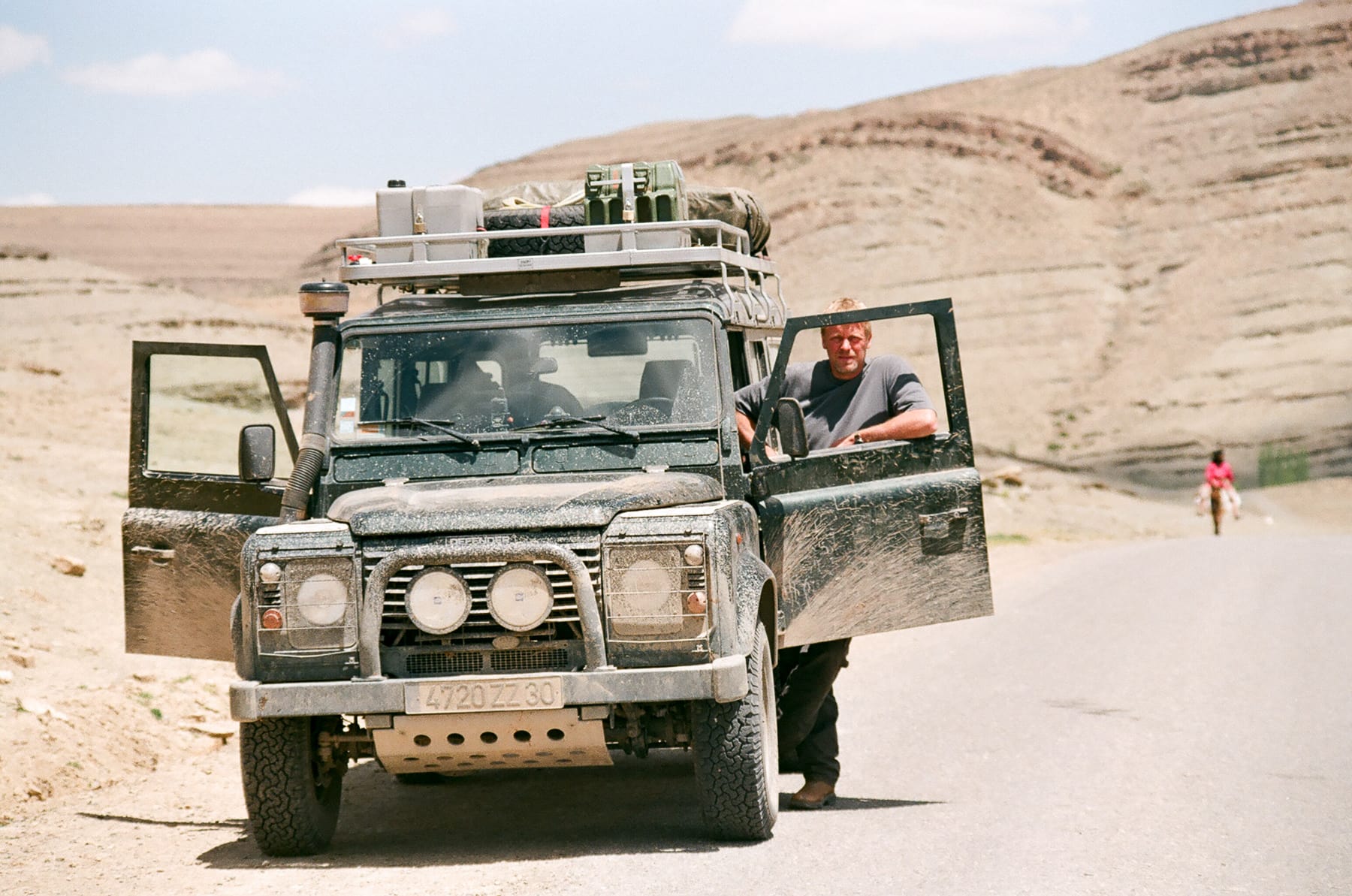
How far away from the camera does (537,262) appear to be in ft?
26.9

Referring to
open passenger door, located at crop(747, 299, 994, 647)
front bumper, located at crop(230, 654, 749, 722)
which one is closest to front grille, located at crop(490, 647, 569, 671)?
front bumper, located at crop(230, 654, 749, 722)

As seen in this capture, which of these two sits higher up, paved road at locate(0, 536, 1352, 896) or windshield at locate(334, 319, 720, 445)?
windshield at locate(334, 319, 720, 445)

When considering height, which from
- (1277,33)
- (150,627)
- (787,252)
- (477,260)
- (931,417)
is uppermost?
(1277,33)

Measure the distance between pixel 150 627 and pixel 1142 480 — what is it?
165 ft

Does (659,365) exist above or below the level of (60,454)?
below

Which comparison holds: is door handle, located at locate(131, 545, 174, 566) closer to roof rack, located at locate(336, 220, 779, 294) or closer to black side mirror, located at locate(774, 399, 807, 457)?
roof rack, located at locate(336, 220, 779, 294)

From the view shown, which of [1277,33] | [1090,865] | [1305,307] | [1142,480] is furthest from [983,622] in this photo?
[1277,33]

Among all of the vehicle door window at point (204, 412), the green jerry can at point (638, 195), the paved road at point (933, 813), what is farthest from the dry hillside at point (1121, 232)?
the green jerry can at point (638, 195)

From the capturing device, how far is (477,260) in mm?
8148

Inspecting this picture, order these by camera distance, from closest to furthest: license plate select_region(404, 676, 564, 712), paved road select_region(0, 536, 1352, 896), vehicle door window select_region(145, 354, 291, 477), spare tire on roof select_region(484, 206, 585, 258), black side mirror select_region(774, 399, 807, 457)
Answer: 1. license plate select_region(404, 676, 564, 712)
2. paved road select_region(0, 536, 1352, 896)
3. black side mirror select_region(774, 399, 807, 457)
4. spare tire on roof select_region(484, 206, 585, 258)
5. vehicle door window select_region(145, 354, 291, 477)

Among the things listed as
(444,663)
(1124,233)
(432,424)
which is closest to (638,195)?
(432,424)

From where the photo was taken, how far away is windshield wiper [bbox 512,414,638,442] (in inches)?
292

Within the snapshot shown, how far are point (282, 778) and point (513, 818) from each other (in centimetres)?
147

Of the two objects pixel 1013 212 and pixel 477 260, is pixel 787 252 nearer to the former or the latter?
pixel 1013 212
